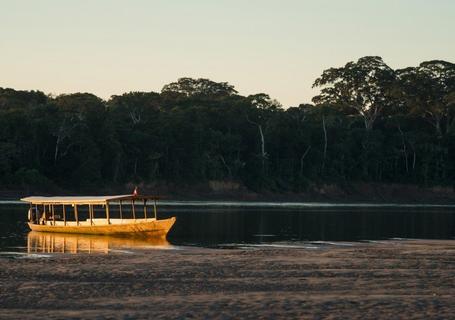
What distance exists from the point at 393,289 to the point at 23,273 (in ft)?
40.4

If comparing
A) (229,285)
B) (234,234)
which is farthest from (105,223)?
(229,285)

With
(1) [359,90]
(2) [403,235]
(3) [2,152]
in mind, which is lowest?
(2) [403,235]

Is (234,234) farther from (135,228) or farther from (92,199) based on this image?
(92,199)

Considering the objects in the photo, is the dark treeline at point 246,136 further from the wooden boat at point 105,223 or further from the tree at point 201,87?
the wooden boat at point 105,223

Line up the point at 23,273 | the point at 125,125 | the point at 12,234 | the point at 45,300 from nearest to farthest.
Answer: the point at 45,300 < the point at 23,273 < the point at 12,234 < the point at 125,125

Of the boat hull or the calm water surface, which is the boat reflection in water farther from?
the boat hull

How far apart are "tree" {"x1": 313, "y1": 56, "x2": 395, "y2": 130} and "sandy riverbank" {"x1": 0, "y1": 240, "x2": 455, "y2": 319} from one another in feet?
406

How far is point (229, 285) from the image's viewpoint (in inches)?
1102

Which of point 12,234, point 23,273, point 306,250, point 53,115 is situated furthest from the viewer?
point 53,115

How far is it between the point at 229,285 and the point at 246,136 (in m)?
112

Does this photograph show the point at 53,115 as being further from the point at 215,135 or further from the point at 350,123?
the point at 350,123

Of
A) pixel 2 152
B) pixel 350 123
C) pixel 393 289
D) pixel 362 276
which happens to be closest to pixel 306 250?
pixel 362 276

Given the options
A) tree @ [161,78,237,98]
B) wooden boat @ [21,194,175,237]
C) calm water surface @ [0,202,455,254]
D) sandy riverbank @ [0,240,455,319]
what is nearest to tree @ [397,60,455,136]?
tree @ [161,78,237,98]

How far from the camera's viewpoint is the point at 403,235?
5653 cm
